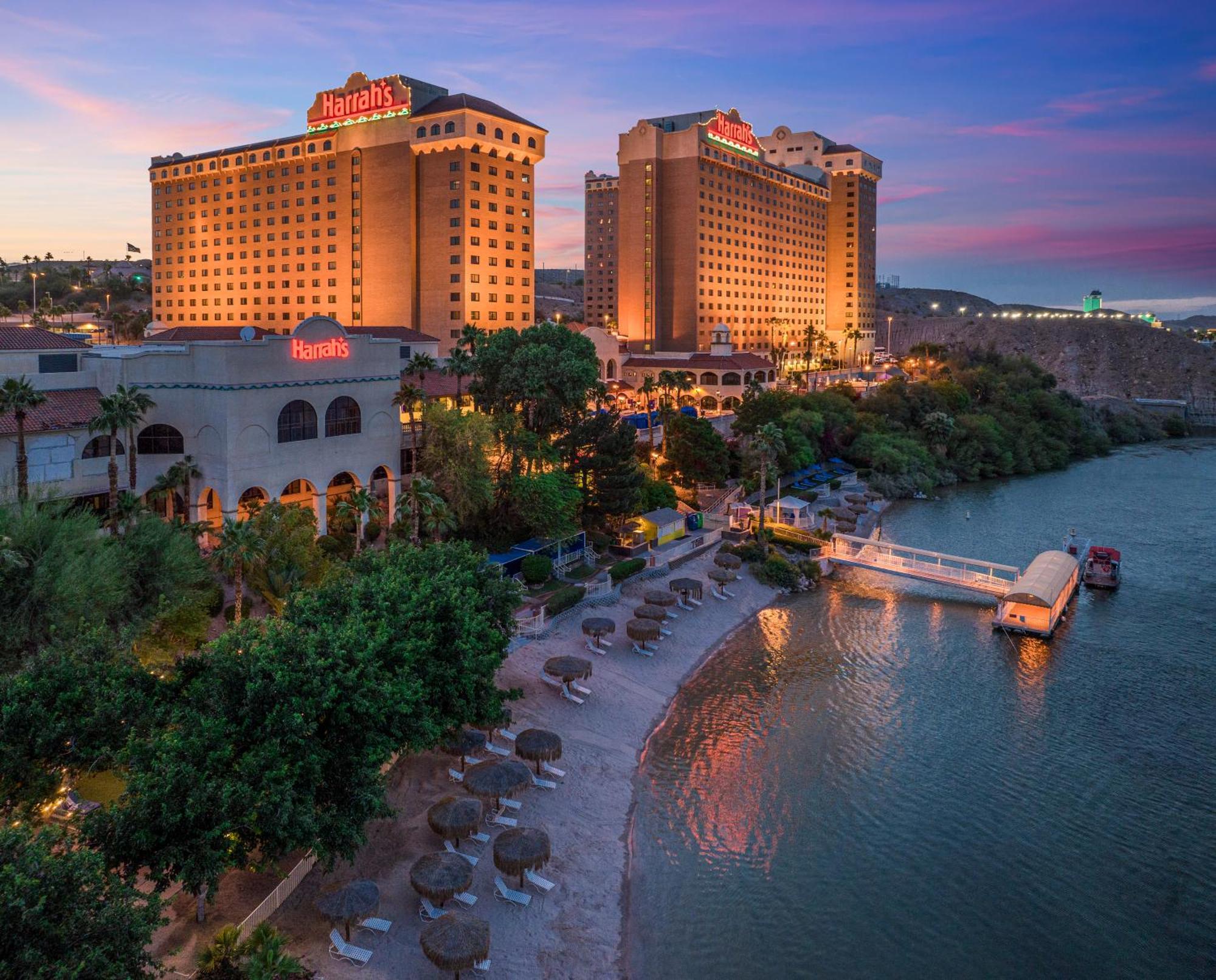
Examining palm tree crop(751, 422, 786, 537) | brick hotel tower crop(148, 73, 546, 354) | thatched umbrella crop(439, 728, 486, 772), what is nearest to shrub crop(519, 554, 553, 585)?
thatched umbrella crop(439, 728, 486, 772)

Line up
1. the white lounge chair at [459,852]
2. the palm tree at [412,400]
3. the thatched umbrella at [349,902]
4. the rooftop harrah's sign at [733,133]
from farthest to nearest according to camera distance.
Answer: the rooftop harrah's sign at [733,133]
the palm tree at [412,400]
the white lounge chair at [459,852]
the thatched umbrella at [349,902]

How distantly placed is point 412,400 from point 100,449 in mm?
17178

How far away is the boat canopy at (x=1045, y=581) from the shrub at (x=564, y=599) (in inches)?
1014

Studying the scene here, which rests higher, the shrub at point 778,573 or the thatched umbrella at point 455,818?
the shrub at point 778,573

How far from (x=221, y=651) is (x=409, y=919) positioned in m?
9.22

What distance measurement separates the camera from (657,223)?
150 m

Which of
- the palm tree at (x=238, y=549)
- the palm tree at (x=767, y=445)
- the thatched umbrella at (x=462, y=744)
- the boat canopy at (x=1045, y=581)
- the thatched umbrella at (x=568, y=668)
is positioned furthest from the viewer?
the palm tree at (x=767, y=445)

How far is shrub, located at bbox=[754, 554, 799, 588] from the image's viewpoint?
2354 inches

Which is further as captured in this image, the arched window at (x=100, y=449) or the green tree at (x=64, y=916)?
the arched window at (x=100, y=449)

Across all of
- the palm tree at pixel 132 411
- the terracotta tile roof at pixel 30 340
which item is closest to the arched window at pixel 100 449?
the palm tree at pixel 132 411

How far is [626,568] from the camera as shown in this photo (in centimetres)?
5400

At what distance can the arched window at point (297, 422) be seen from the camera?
48875mm

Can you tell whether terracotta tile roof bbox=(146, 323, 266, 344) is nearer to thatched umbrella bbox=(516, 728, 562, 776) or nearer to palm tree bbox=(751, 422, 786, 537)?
palm tree bbox=(751, 422, 786, 537)

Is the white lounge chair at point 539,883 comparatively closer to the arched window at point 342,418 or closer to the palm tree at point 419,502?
the palm tree at point 419,502
